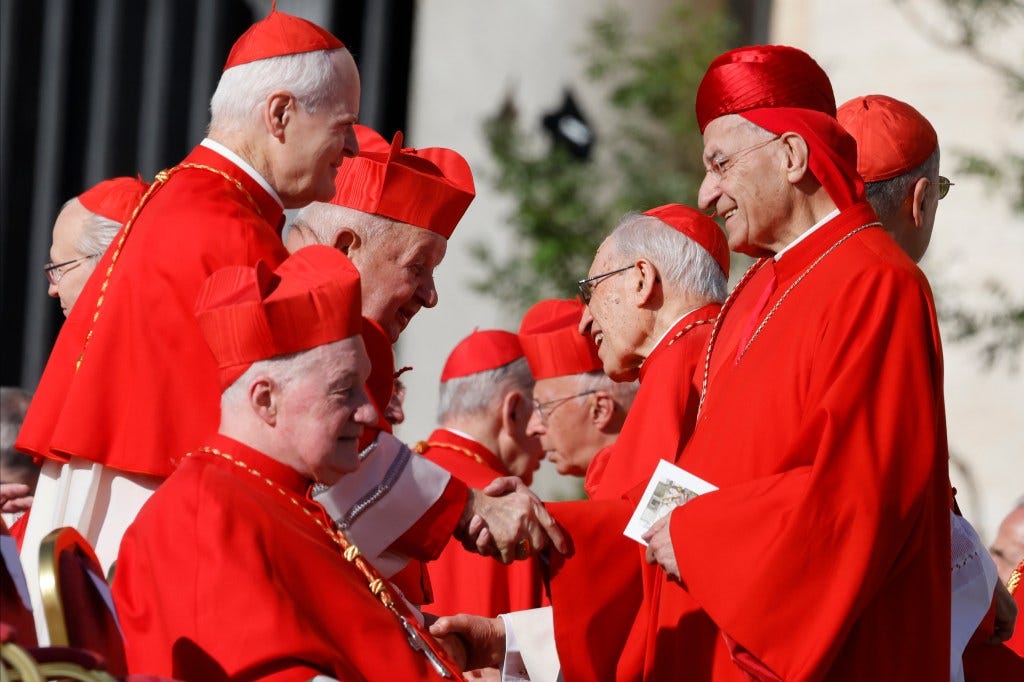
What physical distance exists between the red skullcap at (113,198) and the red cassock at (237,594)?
94.8 inches

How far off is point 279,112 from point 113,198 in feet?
5.05

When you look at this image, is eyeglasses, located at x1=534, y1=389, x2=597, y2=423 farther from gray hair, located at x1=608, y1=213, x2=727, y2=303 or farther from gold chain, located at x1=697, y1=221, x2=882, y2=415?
gold chain, located at x1=697, y1=221, x2=882, y2=415

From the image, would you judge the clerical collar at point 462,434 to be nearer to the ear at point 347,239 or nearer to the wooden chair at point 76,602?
the ear at point 347,239

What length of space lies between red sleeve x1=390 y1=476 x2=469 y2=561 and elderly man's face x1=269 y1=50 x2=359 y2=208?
91cm

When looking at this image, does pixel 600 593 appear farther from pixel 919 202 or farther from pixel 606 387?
pixel 606 387

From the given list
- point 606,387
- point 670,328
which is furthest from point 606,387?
point 670,328

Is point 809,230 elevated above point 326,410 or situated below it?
above

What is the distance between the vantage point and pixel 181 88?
11000mm

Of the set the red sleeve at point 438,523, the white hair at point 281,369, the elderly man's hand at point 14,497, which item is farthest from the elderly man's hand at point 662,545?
the elderly man's hand at point 14,497

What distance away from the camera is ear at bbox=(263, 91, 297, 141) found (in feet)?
15.8

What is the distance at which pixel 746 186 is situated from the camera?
4516 millimetres

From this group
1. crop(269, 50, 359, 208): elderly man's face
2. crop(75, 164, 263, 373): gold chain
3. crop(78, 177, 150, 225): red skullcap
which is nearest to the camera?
crop(75, 164, 263, 373): gold chain

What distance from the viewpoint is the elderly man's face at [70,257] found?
595 centimetres

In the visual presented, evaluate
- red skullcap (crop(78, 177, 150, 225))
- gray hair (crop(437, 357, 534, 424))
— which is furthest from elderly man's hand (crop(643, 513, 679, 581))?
gray hair (crop(437, 357, 534, 424))
